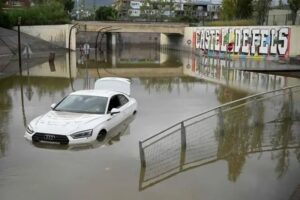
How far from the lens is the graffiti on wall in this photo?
43594 mm

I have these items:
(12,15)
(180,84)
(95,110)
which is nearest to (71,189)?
(95,110)

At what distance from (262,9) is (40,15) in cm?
3875

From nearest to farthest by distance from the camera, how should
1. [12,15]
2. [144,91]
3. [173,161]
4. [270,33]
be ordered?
[173,161]
[144,91]
[270,33]
[12,15]

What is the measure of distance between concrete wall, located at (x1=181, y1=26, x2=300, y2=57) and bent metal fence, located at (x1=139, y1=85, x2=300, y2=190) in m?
28.1

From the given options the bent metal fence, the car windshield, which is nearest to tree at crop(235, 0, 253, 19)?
the bent metal fence

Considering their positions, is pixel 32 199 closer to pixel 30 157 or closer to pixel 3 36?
pixel 30 157

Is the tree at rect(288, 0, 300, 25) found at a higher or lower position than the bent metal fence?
higher

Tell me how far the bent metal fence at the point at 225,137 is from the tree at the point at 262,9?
1630 inches

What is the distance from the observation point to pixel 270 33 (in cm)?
4531

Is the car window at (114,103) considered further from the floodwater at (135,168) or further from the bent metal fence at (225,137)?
the bent metal fence at (225,137)

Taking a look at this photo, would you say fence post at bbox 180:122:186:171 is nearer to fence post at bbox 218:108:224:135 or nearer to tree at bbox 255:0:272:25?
fence post at bbox 218:108:224:135

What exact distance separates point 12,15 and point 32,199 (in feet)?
233

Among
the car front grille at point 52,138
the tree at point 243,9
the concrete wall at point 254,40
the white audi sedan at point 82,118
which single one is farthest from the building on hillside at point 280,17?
the car front grille at point 52,138

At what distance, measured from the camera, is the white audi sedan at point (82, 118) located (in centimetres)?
1284
